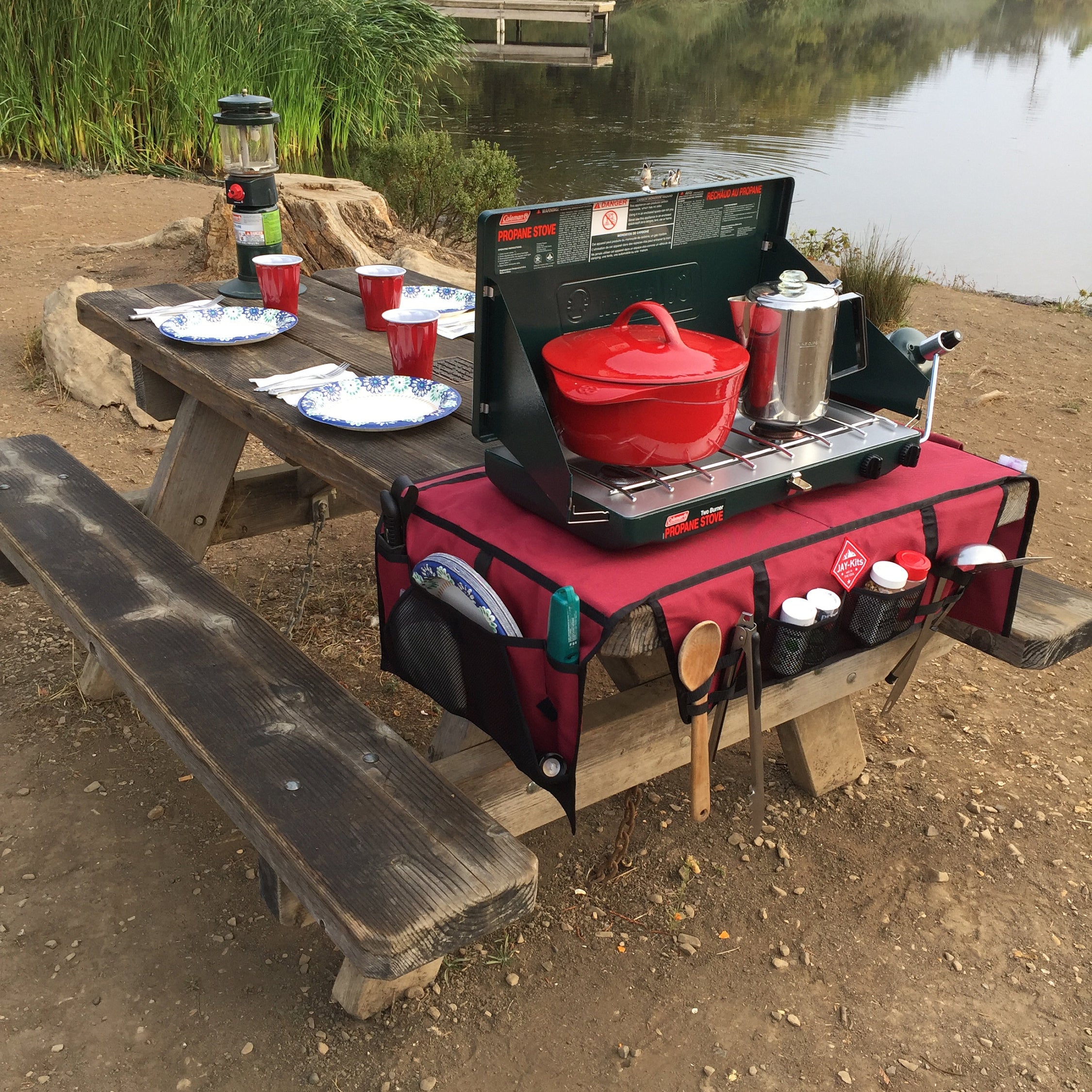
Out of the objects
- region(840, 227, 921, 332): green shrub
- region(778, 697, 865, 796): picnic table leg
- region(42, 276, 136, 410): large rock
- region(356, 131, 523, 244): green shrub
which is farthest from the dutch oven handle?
region(356, 131, 523, 244): green shrub

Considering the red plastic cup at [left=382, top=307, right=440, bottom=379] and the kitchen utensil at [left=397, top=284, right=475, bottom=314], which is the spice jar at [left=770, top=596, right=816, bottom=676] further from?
the kitchen utensil at [left=397, top=284, right=475, bottom=314]

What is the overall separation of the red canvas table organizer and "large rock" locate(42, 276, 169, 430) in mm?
2985

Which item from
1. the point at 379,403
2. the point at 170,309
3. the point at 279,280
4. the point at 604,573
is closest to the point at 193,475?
the point at 170,309

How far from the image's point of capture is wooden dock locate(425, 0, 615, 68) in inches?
742

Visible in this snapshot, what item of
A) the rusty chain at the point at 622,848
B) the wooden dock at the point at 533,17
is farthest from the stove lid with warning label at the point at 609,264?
the wooden dock at the point at 533,17

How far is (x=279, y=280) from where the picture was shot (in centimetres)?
244

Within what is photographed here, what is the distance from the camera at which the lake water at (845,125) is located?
372 inches

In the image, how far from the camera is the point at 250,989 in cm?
181

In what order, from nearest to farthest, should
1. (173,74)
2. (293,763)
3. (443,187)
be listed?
(293,763)
(443,187)
(173,74)

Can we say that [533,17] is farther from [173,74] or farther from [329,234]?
[329,234]

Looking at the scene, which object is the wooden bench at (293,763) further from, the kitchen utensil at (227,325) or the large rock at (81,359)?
the large rock at (81,359)

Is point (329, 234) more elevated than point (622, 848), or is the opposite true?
point (329, 234)

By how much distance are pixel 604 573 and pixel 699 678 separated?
19 centimetres

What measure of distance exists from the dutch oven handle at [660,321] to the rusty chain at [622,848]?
91 centimetres
